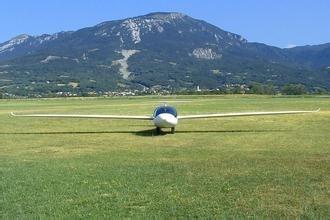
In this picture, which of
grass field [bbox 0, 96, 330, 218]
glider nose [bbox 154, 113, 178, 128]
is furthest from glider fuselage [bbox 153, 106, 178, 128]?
grass field [bbox 0, 96, 330, 218]

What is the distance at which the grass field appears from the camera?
11141mm

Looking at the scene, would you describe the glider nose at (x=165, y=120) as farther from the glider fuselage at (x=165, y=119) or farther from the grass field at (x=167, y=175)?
the grass field at (x=167, y=175)

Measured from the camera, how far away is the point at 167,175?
14.8 m

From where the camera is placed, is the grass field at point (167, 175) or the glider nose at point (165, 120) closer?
the grass field at point (167, 175)

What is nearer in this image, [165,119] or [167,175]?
[167,175]

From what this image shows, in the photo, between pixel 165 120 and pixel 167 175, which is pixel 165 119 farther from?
pixel 167 175

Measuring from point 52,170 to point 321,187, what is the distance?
7.58 m

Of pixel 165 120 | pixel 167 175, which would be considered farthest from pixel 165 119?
pixel 167 175

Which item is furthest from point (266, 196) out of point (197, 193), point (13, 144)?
point (13, 144)

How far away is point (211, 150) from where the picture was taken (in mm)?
20828

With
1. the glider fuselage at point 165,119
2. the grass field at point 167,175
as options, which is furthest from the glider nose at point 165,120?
the grass field at point 167,175

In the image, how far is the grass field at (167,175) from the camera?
11.1 m

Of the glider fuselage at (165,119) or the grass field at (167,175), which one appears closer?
the grass field at (167,175)

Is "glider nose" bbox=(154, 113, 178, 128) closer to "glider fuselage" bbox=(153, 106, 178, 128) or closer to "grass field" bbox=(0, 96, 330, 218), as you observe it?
"glider fuselage" bbox=(153, 106, 178, 128)
